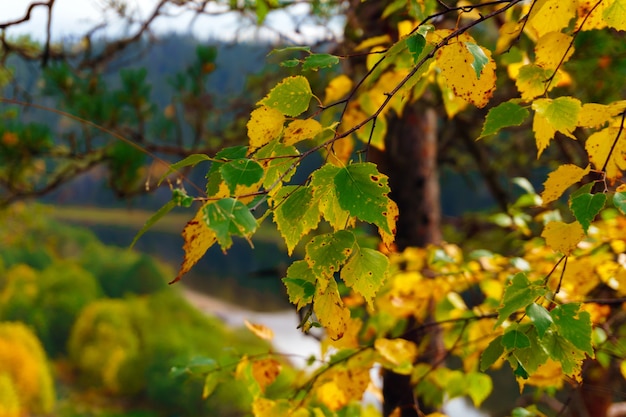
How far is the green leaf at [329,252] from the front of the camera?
1.30 ft

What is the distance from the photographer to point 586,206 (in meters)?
0.41

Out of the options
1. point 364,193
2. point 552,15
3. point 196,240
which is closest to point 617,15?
point 552,15

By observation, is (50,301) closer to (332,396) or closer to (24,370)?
(24,370)

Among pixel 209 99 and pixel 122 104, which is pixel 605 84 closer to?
pixel 209 99

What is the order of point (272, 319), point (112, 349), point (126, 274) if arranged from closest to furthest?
point (112, 349) → point (126, 274) → point (272, 319)

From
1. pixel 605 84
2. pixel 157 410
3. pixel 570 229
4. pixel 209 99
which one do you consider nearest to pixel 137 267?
pixel 157 410

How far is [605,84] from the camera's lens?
1729mm

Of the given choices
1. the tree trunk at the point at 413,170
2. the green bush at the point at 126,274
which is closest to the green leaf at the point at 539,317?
the tree trunk at the point at 413,170

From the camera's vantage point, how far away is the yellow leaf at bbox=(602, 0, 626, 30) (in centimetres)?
44

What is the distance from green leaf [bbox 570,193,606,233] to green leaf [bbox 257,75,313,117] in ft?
0.76

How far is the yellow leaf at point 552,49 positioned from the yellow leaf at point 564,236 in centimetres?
16

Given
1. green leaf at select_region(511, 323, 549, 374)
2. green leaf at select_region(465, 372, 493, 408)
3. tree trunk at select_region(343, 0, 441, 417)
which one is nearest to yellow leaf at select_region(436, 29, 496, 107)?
green leaf at select_region(511, 323, 549, 374)

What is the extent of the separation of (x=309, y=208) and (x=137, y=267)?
1391 cm

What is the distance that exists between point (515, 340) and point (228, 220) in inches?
10.6
